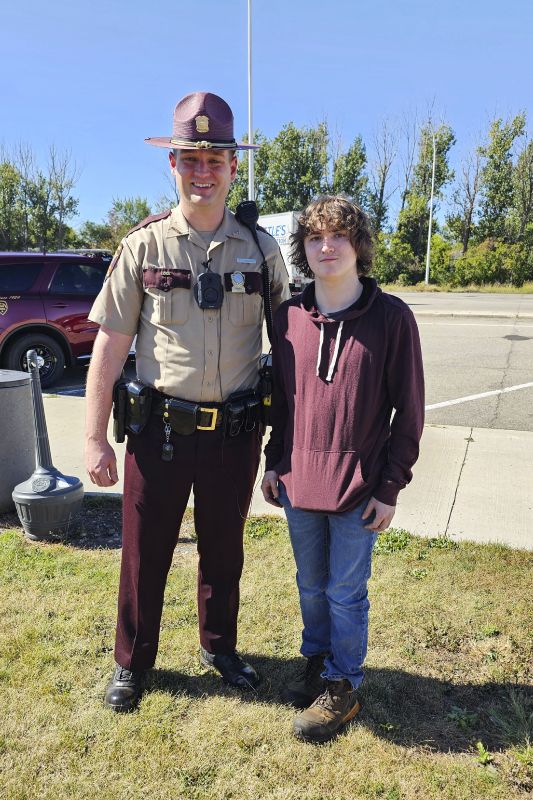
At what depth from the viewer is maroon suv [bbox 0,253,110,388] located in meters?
8.00

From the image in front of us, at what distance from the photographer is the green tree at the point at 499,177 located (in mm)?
37688

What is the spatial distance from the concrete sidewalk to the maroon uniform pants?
1673 mm

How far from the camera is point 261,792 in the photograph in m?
2.07

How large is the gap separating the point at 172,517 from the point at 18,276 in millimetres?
Answer: 6653

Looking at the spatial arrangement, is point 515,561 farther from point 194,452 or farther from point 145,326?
Result: point 145,326

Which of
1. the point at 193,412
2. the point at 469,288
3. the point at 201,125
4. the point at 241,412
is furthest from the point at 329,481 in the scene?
the point at 469,288

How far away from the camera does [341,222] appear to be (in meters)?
2.05

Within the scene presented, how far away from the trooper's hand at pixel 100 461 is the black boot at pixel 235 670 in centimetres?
89

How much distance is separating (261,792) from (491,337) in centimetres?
1120

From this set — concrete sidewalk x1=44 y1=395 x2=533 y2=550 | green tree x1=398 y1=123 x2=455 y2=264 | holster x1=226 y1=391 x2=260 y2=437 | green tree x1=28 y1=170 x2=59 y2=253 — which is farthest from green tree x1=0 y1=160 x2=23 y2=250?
holster x1=226 y1=391 x2=260 y2=437

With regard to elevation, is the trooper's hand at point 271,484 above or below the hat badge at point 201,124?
below

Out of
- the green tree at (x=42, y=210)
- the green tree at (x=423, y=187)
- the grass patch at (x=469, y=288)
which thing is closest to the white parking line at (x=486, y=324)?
the grass patch at (x=469, y=288)

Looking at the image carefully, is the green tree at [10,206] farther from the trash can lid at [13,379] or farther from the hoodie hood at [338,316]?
the hoodie hood at [338,316]

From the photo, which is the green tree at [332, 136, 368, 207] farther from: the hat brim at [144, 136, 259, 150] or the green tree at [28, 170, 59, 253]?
the hat brim at [144, 136, 259, 150]
